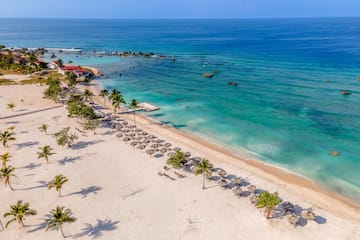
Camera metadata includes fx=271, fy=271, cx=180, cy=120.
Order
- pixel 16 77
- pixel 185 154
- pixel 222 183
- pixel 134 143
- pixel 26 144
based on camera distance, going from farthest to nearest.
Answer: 1. pixel 16 77
2. pixel 26 144
3. pixel 134 143
4. pixel 185 154
5. pixel 222 183

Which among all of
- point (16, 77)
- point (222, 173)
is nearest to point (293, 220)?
point (222, 173)

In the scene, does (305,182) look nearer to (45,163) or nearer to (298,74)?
(45,163)

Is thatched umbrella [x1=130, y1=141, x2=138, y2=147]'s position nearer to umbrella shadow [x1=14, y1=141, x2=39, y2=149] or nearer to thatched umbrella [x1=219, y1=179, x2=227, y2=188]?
umbrella shadow [x1=14, y1=141, x2=39, y2=149]

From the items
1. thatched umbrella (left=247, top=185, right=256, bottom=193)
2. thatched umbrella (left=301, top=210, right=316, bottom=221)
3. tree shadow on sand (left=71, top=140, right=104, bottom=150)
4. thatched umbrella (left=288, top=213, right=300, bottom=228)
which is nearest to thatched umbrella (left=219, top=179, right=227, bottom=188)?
thatched umbrella (left=247, top=185, right=256, bottom=193)

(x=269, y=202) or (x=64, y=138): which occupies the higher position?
(x=269, y=202)

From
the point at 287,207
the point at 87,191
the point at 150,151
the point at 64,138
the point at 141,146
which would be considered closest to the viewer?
the point at 287,207

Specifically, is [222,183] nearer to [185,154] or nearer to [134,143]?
[185,154]

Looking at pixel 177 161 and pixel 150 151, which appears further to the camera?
pixel 150 151
